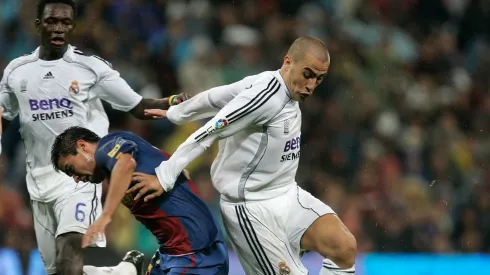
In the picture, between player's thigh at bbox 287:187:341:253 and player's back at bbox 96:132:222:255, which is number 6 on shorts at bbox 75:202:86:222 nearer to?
player's back at bbox 96:132:222:255

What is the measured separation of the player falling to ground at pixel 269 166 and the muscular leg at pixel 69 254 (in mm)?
1038

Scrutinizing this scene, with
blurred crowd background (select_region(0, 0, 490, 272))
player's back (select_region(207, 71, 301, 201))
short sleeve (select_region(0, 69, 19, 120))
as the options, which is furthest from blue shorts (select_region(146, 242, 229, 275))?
blurred crowd background (select_region(0, 0, 490, 272))

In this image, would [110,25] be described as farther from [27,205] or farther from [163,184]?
[163,184]

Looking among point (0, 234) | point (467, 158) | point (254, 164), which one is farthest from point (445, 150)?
point (254, 164)

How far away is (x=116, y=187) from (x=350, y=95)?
25.4 feet

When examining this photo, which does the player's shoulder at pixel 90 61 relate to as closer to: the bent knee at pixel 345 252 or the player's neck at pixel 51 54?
the player's neck at pixel 51 54

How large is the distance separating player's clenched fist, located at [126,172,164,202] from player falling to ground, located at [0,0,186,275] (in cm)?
A: 99

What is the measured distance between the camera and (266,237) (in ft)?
22.2

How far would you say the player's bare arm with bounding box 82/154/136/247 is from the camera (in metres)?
5.64

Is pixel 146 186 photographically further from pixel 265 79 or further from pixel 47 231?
pixel 47 231

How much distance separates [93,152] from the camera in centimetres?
615

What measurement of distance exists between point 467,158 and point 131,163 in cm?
789

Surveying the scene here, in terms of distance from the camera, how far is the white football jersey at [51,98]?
711cm

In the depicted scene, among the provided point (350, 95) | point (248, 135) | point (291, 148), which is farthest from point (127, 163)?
point (350, 95)
